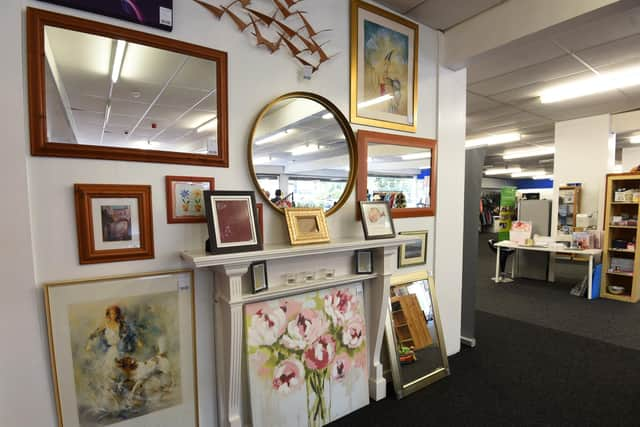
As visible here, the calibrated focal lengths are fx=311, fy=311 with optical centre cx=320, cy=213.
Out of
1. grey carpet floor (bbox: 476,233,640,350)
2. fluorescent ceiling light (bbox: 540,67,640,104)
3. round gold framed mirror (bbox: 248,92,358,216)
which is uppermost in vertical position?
fluorescent ceiling light (bbox: 540,67,640,104)

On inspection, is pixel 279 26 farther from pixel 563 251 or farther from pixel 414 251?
pixel 563 251

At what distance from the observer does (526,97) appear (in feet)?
14.2

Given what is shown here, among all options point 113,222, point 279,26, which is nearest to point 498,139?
point 279,26

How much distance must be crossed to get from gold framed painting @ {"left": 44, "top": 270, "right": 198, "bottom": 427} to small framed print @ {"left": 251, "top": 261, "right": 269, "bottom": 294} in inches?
13.0

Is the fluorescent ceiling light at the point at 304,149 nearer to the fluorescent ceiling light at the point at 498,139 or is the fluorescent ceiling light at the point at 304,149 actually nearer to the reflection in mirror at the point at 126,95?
the reflection in mirror at the point at 126,95

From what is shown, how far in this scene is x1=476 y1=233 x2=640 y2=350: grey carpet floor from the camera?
358 centimetres

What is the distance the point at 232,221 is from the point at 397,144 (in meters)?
1.47

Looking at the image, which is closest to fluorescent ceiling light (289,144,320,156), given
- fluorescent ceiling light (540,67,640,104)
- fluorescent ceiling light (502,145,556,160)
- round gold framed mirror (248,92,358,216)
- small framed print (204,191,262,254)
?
round gold framed mirror (248,92,358,216)

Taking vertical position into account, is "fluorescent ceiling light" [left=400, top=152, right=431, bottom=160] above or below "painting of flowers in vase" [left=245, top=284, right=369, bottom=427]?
above

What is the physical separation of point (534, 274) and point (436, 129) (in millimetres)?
4845

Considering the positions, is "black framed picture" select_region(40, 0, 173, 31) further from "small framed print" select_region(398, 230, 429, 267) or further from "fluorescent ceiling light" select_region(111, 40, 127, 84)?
"small framed print" select_region(398, 230, 429, 267)

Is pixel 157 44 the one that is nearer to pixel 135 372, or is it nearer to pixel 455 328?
pixel 135 372

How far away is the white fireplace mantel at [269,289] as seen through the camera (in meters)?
1.59

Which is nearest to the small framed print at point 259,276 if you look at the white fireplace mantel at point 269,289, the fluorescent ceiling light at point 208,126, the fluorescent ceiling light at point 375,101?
the white fireplace mantel at point 269,289
